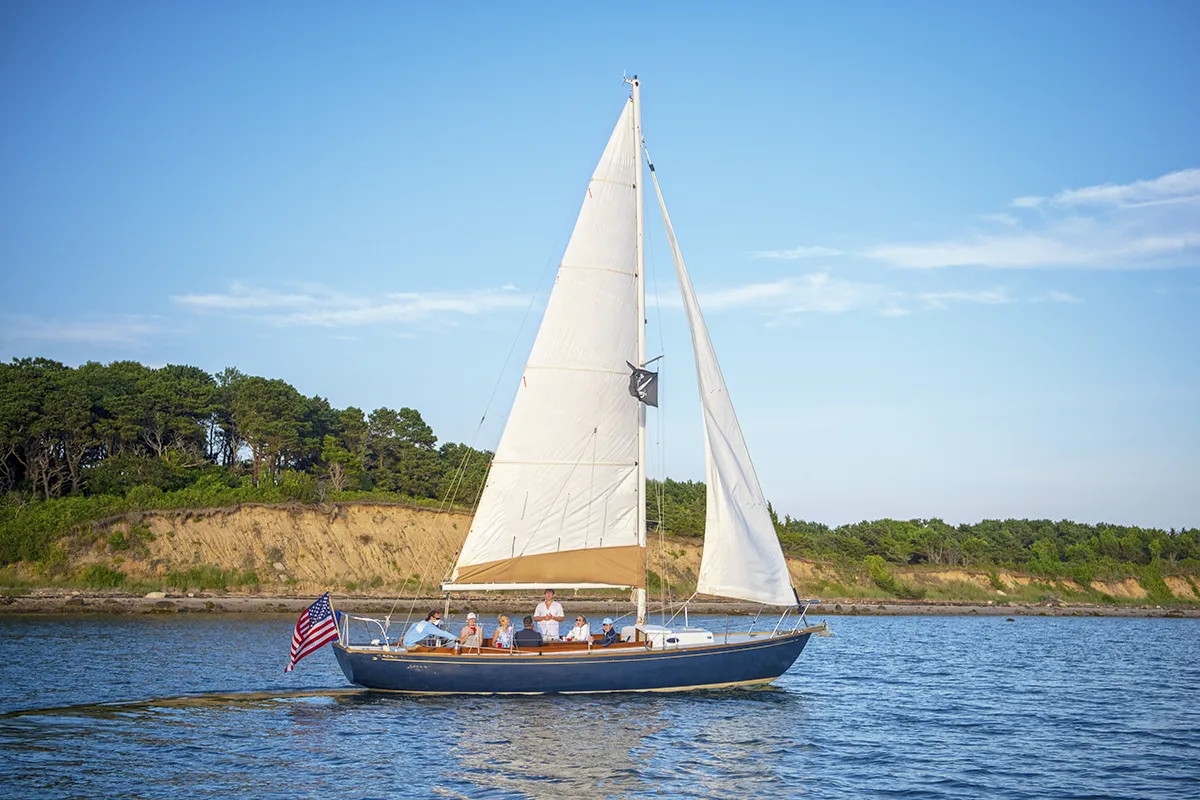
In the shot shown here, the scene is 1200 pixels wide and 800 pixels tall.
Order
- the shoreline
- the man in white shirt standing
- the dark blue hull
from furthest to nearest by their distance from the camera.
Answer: the shoreline, the man in white shirt standing, the dark blue hull

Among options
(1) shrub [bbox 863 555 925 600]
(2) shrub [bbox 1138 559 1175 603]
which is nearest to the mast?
(1) shrub [bbox 863 555 925 600]

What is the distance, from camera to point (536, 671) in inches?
1153

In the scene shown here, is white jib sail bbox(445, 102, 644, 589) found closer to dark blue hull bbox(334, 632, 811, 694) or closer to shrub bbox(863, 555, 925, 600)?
dark blue hull bbox(334, 632, 811, 694)

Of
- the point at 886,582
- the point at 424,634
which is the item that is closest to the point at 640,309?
the point at 424,634

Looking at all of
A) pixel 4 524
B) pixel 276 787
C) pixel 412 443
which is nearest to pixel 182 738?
pixel 276 787

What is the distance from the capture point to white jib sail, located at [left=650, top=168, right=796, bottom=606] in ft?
103

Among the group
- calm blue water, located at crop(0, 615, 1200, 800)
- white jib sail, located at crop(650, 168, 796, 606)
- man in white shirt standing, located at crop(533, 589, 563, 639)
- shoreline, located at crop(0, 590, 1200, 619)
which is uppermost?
white jib sail, located at crop(650, 168, 796, 606)

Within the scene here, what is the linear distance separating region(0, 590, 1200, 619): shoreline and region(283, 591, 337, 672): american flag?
12149 millimetres

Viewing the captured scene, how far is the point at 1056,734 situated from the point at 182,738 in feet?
71.5

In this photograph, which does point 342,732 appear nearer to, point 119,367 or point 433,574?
point 433,574

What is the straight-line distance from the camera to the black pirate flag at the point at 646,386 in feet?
104

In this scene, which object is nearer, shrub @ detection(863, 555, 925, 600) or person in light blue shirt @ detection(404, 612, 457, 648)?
person in light blue shirt @ detection(404, 612, 457, 648)

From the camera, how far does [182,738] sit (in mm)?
24203

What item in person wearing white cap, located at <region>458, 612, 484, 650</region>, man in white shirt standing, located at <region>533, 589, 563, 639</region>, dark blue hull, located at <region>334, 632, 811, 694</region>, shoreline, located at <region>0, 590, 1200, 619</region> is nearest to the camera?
dark blue hull, located at <region>334, 632, 811, 694</region>
